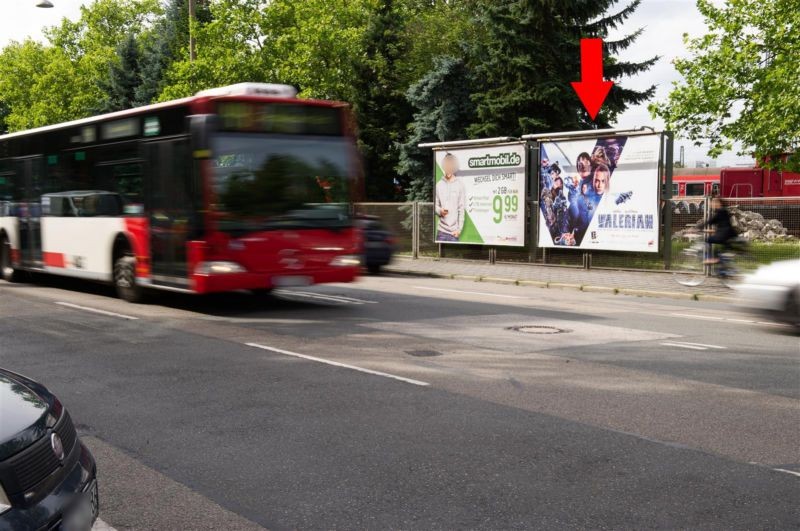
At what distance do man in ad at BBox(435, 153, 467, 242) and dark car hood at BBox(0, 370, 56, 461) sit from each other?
70.1ft

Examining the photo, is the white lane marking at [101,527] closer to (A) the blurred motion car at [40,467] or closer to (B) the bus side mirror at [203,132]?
(A) the blurred motion car at [40,467]

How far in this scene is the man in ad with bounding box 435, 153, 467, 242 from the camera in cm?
2481

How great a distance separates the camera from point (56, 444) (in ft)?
11.0

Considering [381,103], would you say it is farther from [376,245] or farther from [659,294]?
[659,294]

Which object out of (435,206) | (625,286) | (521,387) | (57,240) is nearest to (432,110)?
(435,206)

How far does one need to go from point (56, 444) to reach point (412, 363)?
557 centimetres

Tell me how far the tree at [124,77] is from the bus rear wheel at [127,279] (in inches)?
1934

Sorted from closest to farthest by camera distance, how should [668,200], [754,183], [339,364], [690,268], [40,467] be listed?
[40,467], [339,364], [690,268], [668,200], [754,183]

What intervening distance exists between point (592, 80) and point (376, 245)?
1537cm

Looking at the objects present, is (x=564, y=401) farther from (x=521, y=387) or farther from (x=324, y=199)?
(x=324, y=199)

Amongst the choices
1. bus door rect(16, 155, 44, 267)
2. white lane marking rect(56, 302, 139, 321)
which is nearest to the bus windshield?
white lane marking rect(56, 302, 139, 321)

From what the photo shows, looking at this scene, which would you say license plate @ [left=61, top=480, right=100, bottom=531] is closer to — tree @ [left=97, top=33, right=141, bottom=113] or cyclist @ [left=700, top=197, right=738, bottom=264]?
cyclist @ [left=700, top=197, right=738, bottom=264]

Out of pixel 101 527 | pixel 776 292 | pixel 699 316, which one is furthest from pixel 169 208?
pixel 101 527

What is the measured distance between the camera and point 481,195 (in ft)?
79.3
